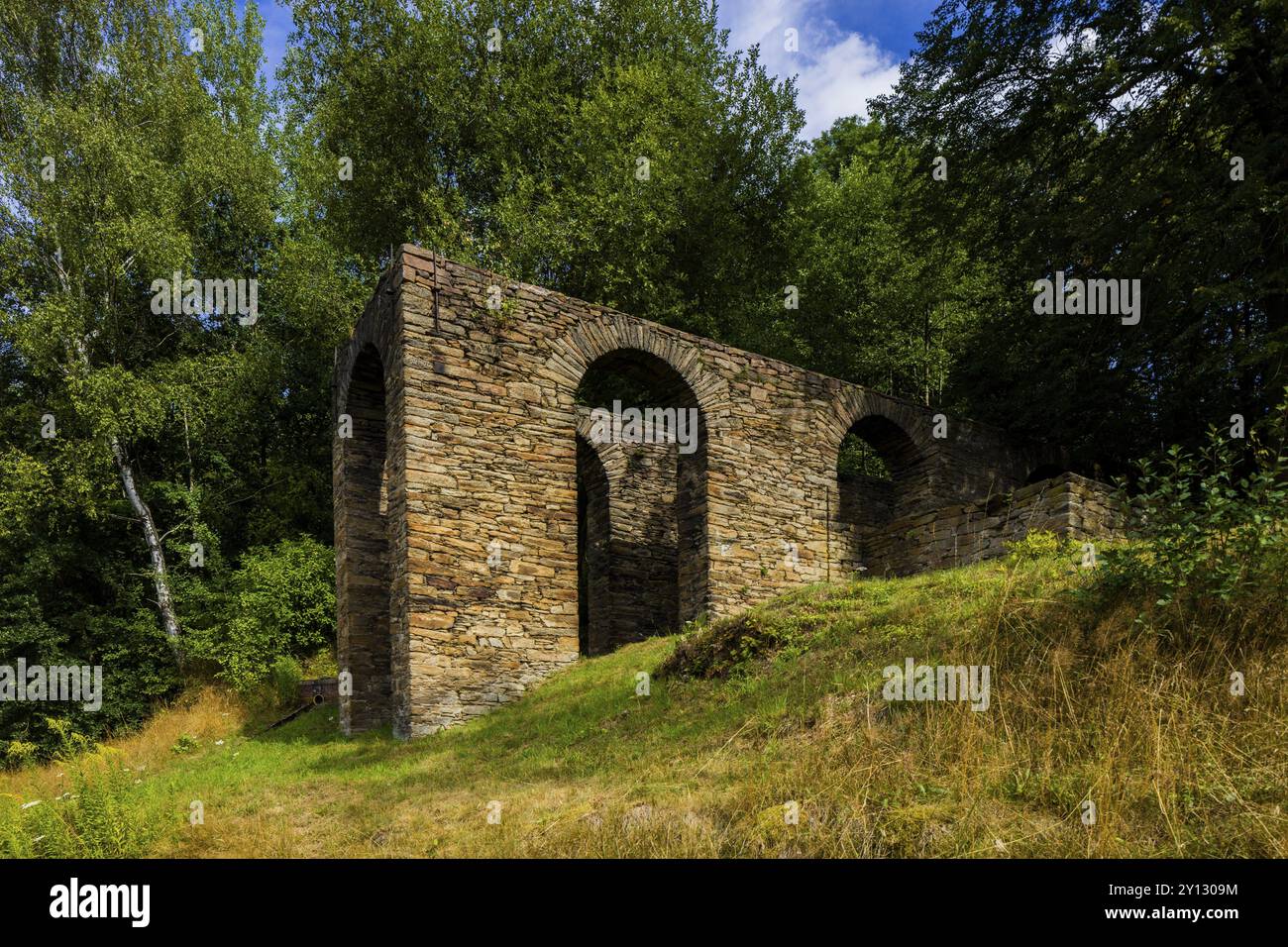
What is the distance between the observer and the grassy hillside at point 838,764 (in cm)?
417

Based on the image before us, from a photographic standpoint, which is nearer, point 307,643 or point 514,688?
point 514,688

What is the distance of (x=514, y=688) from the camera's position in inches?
426

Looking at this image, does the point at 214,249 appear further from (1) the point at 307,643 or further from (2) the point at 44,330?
(1) the point at 307,643

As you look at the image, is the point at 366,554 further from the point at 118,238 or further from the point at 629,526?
the point at 118,238

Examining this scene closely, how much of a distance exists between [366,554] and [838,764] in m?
9.29

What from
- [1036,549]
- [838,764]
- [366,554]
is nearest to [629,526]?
[366,554]

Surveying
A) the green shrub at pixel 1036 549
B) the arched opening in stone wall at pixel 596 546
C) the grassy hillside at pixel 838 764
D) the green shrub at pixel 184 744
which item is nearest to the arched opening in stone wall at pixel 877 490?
the arched opening in stone wall at pixel 596 546

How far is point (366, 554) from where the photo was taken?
42.0ft

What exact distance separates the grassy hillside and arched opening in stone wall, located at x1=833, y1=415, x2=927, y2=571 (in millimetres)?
4985

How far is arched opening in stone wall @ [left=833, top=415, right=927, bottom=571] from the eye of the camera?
14.6 m

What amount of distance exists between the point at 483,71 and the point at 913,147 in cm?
1121

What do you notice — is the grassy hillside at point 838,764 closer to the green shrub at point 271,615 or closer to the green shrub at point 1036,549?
the green shrub at point 1036,549

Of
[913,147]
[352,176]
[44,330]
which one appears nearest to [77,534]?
[44,330]

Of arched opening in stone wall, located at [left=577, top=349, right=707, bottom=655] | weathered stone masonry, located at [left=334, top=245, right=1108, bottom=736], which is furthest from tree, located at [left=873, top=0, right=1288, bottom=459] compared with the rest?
arched opening in stone wall, located at [left=577, top=349, right=707, bottom=655]
